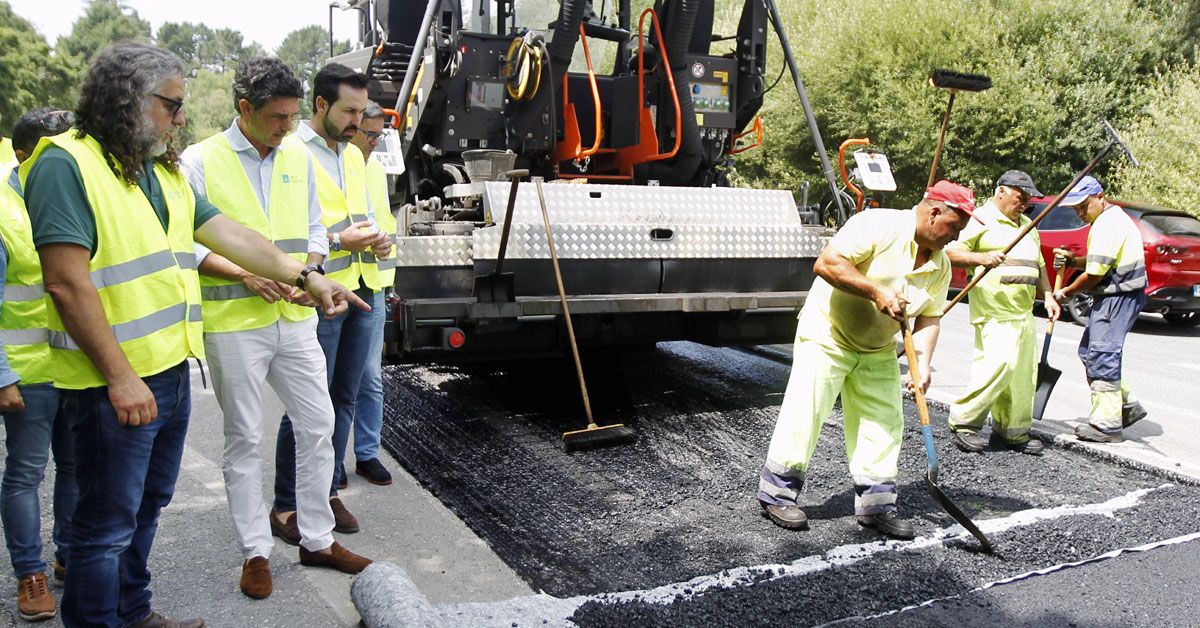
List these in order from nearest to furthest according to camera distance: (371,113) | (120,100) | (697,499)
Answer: (120,100), (697,499), (371,113)

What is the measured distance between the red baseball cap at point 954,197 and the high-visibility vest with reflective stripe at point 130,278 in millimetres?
2995

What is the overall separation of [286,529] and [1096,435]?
4.57 meters

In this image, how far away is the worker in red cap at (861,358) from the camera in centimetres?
392

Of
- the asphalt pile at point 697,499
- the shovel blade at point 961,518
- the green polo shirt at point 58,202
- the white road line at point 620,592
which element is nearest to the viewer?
the green polo shirt at point 58,202

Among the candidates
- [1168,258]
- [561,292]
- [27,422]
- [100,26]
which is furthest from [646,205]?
[100,26]

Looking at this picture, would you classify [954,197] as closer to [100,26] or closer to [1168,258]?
[1168,258]

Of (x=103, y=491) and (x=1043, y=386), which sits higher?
(x=103, y=491)

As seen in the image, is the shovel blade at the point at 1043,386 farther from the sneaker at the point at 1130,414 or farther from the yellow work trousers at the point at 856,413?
the yellow work trousers at the point at 856,413

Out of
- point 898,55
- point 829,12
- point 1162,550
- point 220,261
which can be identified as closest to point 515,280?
point 220,261

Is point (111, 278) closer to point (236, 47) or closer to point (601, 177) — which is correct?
point (601, 177)

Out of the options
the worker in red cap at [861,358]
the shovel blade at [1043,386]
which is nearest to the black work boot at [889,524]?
the worker in red cap at [861,358]

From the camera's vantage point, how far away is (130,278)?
2535 mm

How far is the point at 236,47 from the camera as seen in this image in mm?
121312

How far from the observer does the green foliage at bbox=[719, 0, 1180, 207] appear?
17734 millimetres
